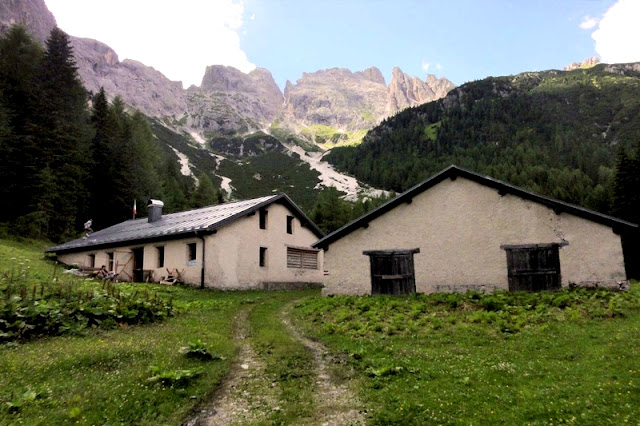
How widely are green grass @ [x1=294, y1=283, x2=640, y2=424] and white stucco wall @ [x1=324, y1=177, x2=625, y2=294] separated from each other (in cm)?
253

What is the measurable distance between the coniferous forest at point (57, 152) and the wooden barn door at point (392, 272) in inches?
1407

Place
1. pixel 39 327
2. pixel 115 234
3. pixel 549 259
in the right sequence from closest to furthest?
pixel 39 327
pixel 549 259
pixel 115 234

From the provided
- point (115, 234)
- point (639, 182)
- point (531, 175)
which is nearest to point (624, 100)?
point (531, 175)

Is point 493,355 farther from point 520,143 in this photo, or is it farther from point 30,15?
point 30,15

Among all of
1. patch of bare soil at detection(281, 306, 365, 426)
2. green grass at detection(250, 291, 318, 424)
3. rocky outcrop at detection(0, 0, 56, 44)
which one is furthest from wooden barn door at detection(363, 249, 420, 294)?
rocky outcrop at detection(0, 0, 56, 44)

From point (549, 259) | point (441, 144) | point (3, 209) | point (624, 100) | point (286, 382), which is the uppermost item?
point (624, 100)

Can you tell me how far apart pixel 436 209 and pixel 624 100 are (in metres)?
222

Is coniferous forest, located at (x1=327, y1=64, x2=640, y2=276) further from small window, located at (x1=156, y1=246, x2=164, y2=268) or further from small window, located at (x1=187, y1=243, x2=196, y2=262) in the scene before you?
small window, located at (x1=156, y1=246, x2=164, y2=268)

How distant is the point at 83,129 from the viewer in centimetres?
5053

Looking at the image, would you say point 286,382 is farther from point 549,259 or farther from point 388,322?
point 549,259

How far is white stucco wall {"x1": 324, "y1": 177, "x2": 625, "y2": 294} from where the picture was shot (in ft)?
64.4

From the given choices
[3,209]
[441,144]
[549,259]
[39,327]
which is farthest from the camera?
[441,144]

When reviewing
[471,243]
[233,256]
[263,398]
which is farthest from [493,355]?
[233,256]

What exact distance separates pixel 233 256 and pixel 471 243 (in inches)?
654
